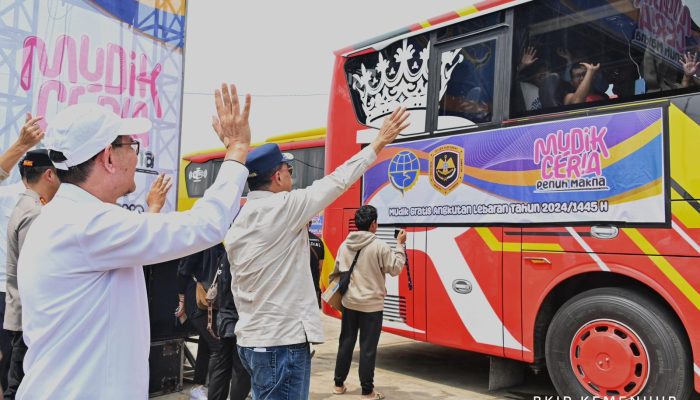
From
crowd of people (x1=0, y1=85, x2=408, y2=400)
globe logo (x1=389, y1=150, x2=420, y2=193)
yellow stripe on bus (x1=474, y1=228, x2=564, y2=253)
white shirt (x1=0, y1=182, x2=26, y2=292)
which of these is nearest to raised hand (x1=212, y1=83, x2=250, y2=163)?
crowd of people (x1=0, y1=85, x2=408, y2=400)

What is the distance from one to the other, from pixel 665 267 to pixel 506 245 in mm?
1301

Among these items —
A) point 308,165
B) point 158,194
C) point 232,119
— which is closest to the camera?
point 232,119

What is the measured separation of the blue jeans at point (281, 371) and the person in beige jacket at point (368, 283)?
8.27 ft

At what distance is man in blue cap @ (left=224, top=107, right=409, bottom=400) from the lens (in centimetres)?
283

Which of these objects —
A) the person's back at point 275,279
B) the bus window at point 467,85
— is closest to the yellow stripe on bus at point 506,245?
the bus window at point 467,85

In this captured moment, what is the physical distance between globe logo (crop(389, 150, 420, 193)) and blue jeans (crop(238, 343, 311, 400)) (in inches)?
132

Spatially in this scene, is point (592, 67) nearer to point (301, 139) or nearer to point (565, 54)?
point (565, 54)


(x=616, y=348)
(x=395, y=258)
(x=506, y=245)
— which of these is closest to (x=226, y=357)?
(x=395, y=258)

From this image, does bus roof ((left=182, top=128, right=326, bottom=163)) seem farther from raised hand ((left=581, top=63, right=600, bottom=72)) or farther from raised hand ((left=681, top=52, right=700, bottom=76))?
raised hand ((left=681, top=52, right=700, bottom=76))

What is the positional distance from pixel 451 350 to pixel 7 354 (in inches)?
218

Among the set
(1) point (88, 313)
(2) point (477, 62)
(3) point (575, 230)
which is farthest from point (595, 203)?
(1) point (88, 313)

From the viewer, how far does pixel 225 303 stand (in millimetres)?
4098

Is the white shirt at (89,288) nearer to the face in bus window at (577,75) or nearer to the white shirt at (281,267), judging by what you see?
the white shirt at (281,267)

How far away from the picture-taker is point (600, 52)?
4742 millimetres
